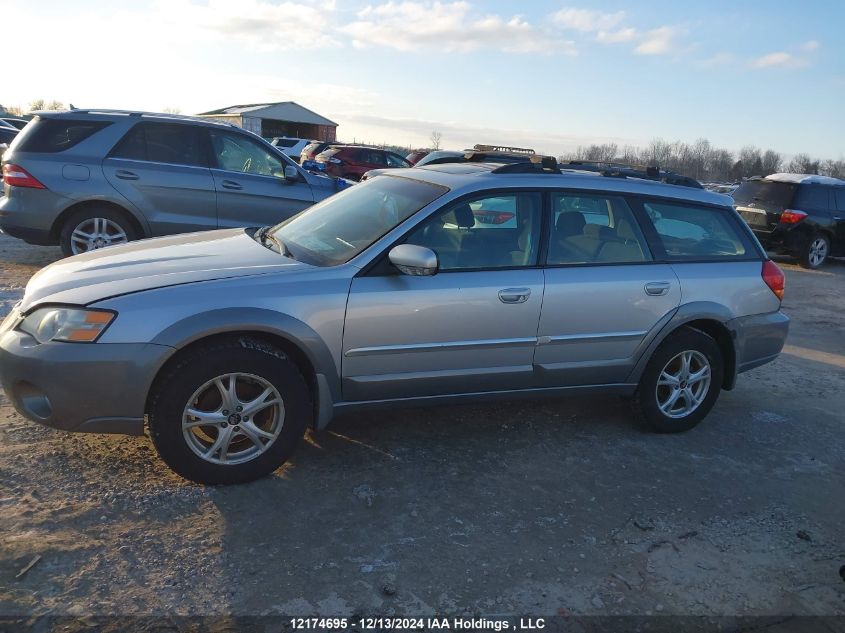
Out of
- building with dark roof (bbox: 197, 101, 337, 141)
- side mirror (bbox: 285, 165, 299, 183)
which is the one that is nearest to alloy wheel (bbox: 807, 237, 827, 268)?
side mirror (bbox: 285, 165, 299, 183)

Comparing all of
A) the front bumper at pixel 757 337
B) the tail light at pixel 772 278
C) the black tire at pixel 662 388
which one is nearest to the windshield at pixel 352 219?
the black tire at pixel 662 388

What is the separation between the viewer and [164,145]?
7.31 m

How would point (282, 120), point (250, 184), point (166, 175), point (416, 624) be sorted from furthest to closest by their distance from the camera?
1. point (282, 120)
2. point (250, 184)
3. point (166, 175)
4. point (416, 624)

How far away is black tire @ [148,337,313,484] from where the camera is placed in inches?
123

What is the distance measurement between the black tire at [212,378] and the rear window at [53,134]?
4954mm

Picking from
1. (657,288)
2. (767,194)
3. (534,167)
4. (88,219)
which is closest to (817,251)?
(767,194)

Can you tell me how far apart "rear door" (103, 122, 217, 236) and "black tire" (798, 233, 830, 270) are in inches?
433

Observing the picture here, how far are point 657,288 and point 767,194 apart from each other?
1039cm

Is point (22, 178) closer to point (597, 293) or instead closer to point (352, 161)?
point (597, 293)

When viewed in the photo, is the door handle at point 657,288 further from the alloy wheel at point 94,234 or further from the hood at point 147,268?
the alloy wheel at point 94,234

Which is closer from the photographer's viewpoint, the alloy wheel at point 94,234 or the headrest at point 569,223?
the headrest at point 569,223

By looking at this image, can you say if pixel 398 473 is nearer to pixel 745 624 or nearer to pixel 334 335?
pixel 334 335

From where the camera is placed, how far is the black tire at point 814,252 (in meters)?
12.7

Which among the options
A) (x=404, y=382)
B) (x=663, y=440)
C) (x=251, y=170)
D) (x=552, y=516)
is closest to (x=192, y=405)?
(x=404, y=382)
